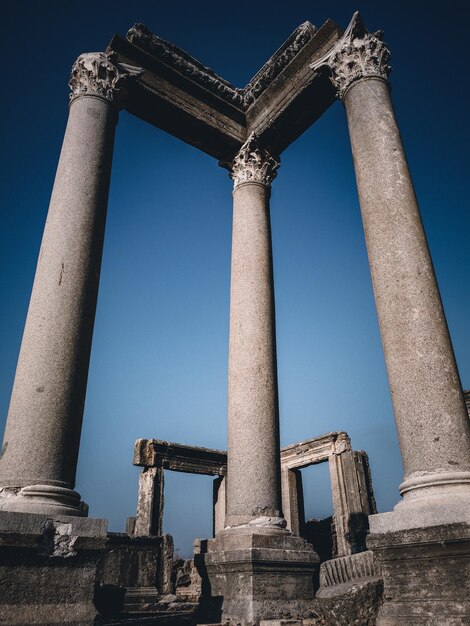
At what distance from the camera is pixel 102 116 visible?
998 cm

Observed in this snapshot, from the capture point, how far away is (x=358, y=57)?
10.4m

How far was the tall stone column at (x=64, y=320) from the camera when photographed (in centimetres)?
654

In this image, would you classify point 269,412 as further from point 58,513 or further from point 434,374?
point 58,513

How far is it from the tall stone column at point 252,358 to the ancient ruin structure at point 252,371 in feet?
0.13

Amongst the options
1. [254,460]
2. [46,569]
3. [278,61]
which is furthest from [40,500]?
[278,61]

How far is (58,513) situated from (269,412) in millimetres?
4696

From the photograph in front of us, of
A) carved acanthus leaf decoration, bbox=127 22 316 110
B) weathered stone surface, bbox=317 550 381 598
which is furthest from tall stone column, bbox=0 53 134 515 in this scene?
weathered stone surface, bbox=317 550 381 598

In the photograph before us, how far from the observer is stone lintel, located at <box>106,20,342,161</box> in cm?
1177

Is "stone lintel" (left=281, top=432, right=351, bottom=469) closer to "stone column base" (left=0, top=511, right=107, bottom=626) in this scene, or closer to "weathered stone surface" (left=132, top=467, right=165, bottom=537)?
"weathered stone surface" (left=132, top=467, right=165, bottom=537)

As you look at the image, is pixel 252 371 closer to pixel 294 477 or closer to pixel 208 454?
pixel 208 454

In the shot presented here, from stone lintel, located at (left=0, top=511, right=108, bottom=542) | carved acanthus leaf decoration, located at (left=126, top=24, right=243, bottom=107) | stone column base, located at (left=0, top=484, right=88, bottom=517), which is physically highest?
carved acanthus leaf decoration, located at (left=126, top=24, right=243, bottom=107)

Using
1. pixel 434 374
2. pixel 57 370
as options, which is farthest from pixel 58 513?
pixel 434 374

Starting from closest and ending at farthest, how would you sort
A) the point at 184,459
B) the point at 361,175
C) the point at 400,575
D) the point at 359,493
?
the point at 400,575 < the point at 361,175 < the point at 359,493 < the point at 184,459

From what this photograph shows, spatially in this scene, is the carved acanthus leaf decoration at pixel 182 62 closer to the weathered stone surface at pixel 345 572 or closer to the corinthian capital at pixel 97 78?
the corinthian capital at pixel 97 78
